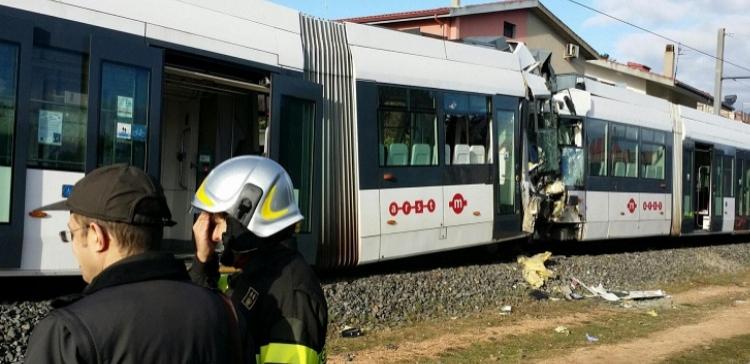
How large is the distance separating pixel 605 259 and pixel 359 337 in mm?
7588

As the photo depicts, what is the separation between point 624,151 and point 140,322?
15.7 m

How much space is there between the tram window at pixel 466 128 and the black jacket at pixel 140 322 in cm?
888

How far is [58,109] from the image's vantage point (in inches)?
248

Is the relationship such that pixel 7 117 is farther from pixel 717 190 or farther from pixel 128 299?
pixel 717 190

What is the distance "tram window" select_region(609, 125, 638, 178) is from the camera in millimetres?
15776

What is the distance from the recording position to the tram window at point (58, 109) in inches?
240

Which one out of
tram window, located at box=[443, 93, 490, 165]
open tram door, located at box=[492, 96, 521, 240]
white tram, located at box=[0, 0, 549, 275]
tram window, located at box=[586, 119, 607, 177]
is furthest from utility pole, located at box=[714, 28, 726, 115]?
tram window, located at box=[443, 93, 490, 165]

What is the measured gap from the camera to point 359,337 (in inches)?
291

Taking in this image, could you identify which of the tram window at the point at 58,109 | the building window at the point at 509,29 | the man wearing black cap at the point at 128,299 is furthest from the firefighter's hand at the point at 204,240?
the building window at the point at 509,29

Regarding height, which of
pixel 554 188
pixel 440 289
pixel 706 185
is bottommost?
pixel 440 289

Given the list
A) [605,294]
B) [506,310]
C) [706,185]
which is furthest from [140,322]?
[706,185]

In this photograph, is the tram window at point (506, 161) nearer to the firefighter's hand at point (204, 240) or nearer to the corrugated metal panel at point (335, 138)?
the corrugated metal panel at point (335, 138)

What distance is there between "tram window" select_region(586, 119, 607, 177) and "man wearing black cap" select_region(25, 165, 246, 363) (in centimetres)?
1383

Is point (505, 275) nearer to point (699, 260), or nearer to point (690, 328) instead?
point (690, 328)
